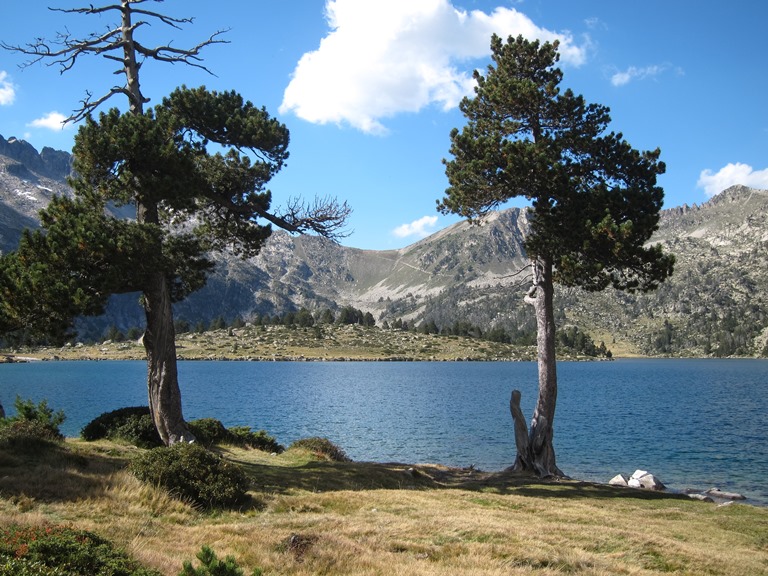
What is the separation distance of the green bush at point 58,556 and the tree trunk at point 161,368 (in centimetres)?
1347

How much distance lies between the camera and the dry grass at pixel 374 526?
9.73m

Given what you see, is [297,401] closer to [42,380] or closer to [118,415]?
[118,415]

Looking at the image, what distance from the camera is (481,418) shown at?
57.2 m

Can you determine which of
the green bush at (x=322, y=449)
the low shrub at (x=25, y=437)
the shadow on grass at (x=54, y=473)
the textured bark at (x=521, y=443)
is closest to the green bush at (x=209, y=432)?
the green bush at (x=322, y=449)

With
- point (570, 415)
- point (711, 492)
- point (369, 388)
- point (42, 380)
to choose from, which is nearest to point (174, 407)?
point (711, 492)

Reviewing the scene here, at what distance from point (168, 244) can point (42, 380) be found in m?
89.9

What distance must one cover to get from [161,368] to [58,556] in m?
14.7

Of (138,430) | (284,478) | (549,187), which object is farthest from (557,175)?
(138,430)

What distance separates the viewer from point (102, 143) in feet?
61.0

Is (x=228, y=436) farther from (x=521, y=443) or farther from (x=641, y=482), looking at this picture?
(x=641, y=482)

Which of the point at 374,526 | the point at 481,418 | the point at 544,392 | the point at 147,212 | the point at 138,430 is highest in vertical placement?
the point at 147,212

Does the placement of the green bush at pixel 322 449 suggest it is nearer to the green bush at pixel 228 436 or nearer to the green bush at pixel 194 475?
the green bush at pixel 228 436

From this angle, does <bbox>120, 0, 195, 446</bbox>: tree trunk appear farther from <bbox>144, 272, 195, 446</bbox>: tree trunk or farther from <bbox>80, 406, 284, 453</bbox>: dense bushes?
<bbox>80, 406, 284, 453</bbox>: dense bushes

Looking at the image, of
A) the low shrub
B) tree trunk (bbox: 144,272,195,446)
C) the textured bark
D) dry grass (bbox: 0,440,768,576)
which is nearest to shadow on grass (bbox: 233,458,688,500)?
dry grass (bbox: 0,440,768,576)
